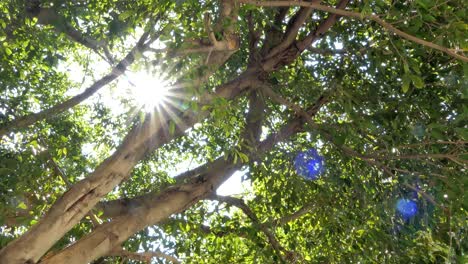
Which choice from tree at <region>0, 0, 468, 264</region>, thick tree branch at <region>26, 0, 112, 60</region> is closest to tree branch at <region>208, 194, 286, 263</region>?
tree at <region>0, 0, 468, 264</region>

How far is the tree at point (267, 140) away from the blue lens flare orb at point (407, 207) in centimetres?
A: 1

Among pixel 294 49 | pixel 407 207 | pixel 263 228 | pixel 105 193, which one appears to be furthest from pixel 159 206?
pixel 407 207

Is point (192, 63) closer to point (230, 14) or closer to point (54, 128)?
point (230, 14)

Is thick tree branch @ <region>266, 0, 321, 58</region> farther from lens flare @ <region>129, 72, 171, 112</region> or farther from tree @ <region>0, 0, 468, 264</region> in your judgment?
lens flare @ <region>129, 72, 171, 112</region>

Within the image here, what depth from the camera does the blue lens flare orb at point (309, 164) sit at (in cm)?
557

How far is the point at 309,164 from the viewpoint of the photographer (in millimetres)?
5668

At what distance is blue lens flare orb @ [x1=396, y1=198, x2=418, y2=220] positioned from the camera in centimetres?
492

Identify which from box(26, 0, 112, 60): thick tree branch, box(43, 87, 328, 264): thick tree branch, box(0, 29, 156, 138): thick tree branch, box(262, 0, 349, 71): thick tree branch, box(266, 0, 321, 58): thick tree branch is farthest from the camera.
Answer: box(26, 0, 112, 60): thick tree branch

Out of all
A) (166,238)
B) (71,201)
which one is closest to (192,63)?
(71,201)

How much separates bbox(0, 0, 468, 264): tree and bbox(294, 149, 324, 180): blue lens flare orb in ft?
0.06

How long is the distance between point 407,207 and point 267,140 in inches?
68.3

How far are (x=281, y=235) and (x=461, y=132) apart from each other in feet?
10.6

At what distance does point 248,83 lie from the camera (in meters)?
4.91

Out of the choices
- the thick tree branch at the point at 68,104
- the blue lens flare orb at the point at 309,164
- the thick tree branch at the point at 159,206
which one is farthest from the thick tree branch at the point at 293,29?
the thick tree branch at the point at 68,104
